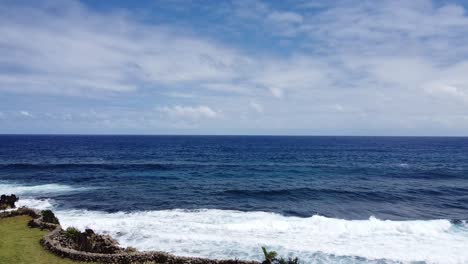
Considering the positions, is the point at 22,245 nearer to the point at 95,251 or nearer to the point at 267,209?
the point at 95,251

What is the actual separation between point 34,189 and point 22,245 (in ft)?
96.8

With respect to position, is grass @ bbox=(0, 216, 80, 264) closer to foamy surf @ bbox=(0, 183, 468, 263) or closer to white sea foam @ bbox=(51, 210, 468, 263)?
foamy surf @ bbox=(0, 183, 468, 263)

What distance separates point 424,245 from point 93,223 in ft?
93.1

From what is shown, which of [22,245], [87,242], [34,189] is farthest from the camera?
[34,189]

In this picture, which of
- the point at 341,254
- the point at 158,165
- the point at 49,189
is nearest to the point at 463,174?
the point at 341,254

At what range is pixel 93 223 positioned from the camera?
94.3ft

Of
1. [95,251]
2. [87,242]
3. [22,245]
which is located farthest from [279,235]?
[22,245]

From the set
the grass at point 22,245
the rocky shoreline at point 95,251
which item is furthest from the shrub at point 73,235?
the grass at point 22,245

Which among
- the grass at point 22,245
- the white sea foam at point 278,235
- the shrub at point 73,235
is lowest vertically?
the white sea foam at point 278,235

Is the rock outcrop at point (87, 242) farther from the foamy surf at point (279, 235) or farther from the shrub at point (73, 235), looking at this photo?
the foamy surf at point (279, 235)

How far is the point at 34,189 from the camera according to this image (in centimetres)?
4616

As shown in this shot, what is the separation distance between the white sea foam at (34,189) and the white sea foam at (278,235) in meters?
13.9

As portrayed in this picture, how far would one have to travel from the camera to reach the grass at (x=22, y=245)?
1875 cm

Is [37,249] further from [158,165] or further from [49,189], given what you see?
[158,165]
